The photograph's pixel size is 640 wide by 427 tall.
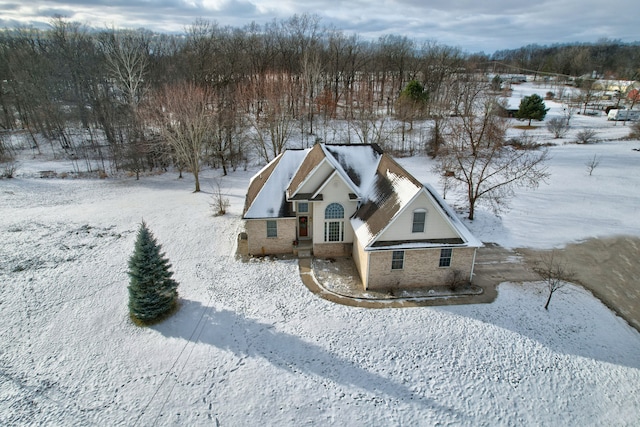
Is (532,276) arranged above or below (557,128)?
below

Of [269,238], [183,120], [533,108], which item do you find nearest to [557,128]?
[533,108]

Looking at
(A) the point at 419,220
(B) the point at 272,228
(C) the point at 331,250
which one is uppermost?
(A) the point at 419,220

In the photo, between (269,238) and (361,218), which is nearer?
(361,218)

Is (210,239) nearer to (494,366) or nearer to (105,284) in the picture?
(105,284)

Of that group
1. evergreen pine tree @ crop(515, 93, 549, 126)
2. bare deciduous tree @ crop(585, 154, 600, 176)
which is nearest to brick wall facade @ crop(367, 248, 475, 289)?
bare deciduous tree @ crop(585, 154, 600, 176)

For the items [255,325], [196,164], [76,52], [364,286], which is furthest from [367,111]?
[76,52]

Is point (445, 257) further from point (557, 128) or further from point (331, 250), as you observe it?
point (557, 128)
